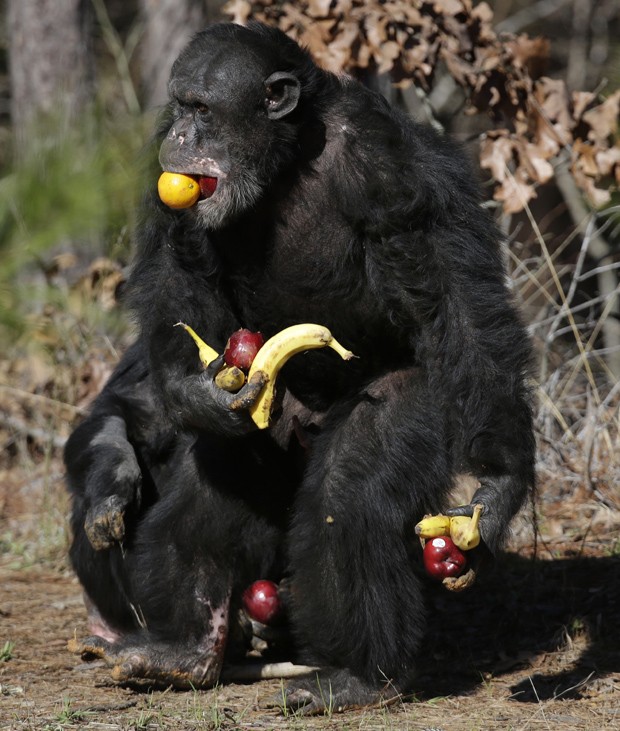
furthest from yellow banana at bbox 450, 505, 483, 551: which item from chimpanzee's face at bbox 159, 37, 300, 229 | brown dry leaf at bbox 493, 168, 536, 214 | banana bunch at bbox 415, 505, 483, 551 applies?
brown dry leaf at bbox 493, 168, 536, 214

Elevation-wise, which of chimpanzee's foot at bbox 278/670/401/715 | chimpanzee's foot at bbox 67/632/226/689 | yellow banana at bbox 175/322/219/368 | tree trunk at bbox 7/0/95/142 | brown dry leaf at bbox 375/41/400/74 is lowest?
tree trunk at bbox 7/0/95/142

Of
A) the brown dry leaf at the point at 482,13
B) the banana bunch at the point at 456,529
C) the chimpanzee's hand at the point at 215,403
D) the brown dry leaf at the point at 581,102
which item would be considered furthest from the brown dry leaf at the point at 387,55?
the banana bunch at the point at 456,529

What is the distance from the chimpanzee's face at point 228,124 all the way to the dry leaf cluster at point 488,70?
80.2 inches

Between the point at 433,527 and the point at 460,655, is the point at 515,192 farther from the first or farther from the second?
the point at 433,527

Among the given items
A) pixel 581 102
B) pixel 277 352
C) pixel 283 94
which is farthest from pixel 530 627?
pixel 581 102

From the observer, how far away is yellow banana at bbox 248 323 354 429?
4195mm

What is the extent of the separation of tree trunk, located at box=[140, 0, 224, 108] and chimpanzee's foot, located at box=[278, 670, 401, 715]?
6.50 metres

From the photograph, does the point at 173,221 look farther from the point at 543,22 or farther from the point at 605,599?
the point at 543,22

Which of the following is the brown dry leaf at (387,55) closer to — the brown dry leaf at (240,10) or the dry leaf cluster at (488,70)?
the dry leaf cluster at (488,70)

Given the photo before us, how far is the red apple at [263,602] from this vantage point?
492 cm

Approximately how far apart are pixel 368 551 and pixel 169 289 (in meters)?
1.35

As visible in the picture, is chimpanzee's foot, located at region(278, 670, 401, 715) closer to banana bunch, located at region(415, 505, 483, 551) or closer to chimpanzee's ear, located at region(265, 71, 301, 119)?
banana bunch, located at region(415, 505, 483, 551)

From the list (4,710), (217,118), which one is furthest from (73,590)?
(217,118)

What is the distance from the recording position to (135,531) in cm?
494
